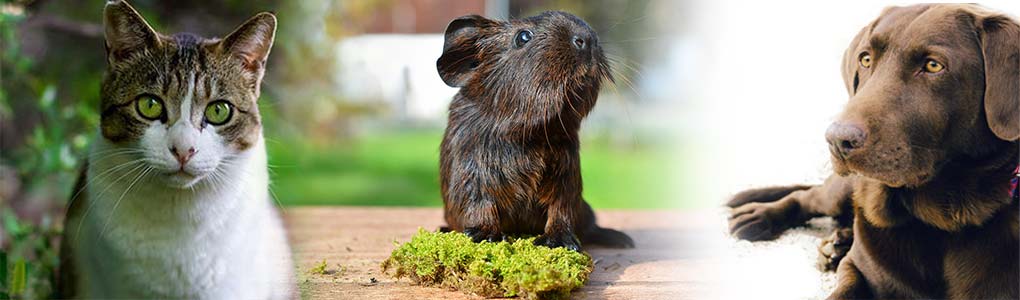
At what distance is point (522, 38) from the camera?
1.46 metres

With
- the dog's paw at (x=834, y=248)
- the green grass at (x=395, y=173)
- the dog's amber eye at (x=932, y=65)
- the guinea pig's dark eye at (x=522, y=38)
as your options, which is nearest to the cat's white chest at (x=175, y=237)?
the guinea pig's dark eye at (x=522, y=38)

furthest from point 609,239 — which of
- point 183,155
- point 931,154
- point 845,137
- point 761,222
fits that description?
point 183,155

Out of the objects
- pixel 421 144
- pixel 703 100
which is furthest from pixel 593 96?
pixel 421 144

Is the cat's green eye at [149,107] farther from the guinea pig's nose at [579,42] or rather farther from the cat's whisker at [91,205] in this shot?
the guinea pig's nose at [579,42]

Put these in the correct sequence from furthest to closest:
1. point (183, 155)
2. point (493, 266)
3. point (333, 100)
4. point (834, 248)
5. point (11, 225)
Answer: point (333, 100)
point (11, 225)
point (834, 248)
point (493, 266)
point (183, 155)

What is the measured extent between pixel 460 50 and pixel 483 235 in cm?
33

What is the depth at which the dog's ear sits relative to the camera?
1488mm

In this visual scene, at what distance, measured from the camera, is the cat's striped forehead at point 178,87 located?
53.2 inches

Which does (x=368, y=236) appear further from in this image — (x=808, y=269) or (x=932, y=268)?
(x=932, y=268)

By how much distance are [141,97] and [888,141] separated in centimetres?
127

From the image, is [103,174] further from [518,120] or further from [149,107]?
[518,120]

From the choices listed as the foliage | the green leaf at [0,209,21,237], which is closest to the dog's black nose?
the foliage

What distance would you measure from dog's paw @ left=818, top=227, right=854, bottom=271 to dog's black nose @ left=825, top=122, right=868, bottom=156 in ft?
0.69

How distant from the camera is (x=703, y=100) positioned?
2061mm
